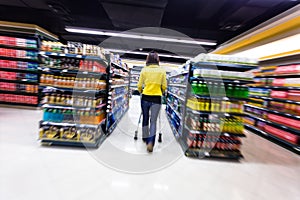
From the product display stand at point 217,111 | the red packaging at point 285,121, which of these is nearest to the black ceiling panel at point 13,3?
the product display stand at point 217,111

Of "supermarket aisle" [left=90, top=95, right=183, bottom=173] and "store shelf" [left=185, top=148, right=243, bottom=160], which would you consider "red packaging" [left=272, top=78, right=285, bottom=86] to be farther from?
"supermarket aisle" [left=90, top=95, right=183, bottom=173]

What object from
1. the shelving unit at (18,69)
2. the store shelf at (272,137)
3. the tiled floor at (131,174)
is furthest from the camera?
the shelving unit at (18,69)

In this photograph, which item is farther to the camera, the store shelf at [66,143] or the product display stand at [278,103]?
the product display stand at [278,103]

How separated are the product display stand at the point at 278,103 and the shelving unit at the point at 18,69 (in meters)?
7.08

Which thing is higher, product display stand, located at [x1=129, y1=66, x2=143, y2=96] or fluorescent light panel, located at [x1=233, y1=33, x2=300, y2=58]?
fluorescent light panel, located at [x1=233, y1=33, x2=300, y2=58]

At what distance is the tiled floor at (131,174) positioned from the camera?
191 centimetres

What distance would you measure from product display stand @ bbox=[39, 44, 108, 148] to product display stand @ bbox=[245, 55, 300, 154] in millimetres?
3758

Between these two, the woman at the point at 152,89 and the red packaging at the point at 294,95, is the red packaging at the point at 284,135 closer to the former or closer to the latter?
the red packaging at the point at 294,95

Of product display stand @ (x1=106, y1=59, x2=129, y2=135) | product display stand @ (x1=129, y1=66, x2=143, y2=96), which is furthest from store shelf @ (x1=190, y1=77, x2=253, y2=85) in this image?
product display stand @ (x1=129, y1=66, x2=143, y2=96)

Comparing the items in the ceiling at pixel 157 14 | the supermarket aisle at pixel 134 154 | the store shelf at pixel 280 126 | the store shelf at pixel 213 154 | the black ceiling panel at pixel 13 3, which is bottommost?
the supermarket aisle at pixel 134 154

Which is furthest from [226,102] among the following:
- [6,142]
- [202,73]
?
[6,142]

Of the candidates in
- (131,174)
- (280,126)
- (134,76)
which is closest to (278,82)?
(280,126)

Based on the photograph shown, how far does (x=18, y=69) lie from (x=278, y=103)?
8580 millimetres

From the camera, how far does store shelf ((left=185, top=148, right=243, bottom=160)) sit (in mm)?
3039
